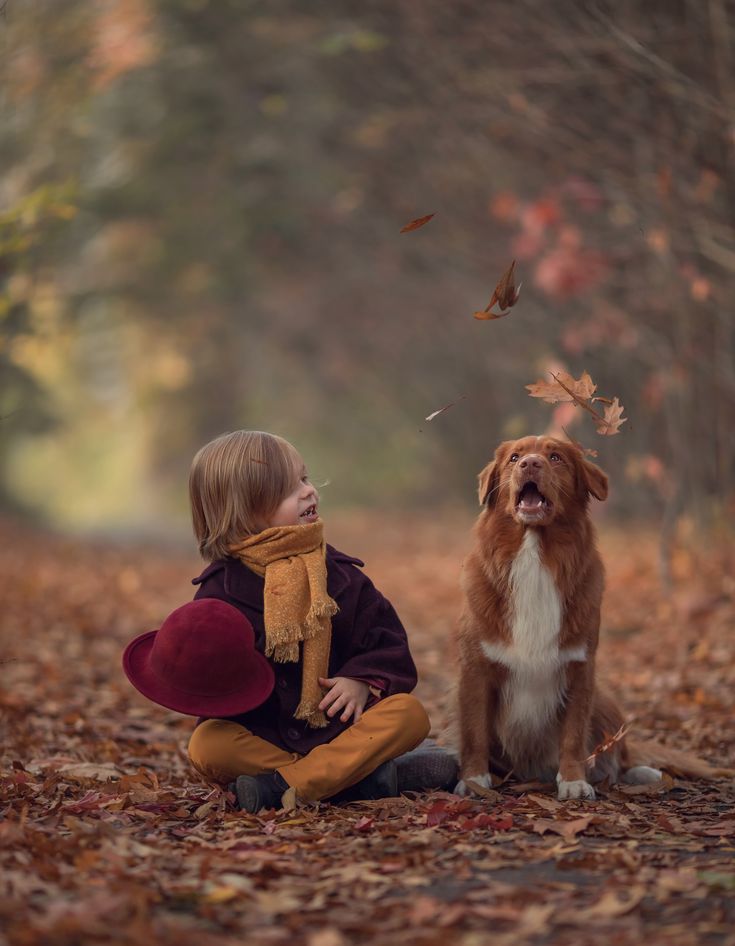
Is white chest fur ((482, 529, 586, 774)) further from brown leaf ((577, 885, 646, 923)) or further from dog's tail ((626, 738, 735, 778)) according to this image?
brown leaf ((577, 885, 646, 923))

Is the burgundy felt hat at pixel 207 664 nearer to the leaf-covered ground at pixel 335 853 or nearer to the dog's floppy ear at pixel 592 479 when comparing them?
the leaf-covered ground at pixel 335 853

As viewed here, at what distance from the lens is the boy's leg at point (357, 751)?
3859mm

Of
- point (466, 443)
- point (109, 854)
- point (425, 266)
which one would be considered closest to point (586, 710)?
point (109, 854)

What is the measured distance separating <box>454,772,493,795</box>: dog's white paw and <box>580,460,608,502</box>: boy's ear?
1.06 metres

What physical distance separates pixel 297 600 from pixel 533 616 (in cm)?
81

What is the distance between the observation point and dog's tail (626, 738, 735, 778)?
454cm

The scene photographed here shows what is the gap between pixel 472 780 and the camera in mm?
4109

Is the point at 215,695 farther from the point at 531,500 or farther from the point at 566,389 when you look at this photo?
the point at 566,389

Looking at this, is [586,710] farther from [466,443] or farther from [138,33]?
[466,443]

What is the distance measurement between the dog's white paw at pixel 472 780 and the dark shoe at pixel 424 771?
0.09 meters

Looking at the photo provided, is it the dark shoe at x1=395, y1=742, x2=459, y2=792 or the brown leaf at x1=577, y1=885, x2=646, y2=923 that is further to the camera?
the dark shoe at x1=395, y1=742, x2=459, y2=792

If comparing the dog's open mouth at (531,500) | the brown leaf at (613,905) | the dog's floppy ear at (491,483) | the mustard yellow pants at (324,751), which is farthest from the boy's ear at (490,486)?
the brown leaf at (613,905)

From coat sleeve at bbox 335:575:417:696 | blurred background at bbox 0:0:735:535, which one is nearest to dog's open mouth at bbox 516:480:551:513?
coat sleeve at bbox 335:575:417:696

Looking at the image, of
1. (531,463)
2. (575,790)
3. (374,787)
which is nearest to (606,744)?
(575,790)
